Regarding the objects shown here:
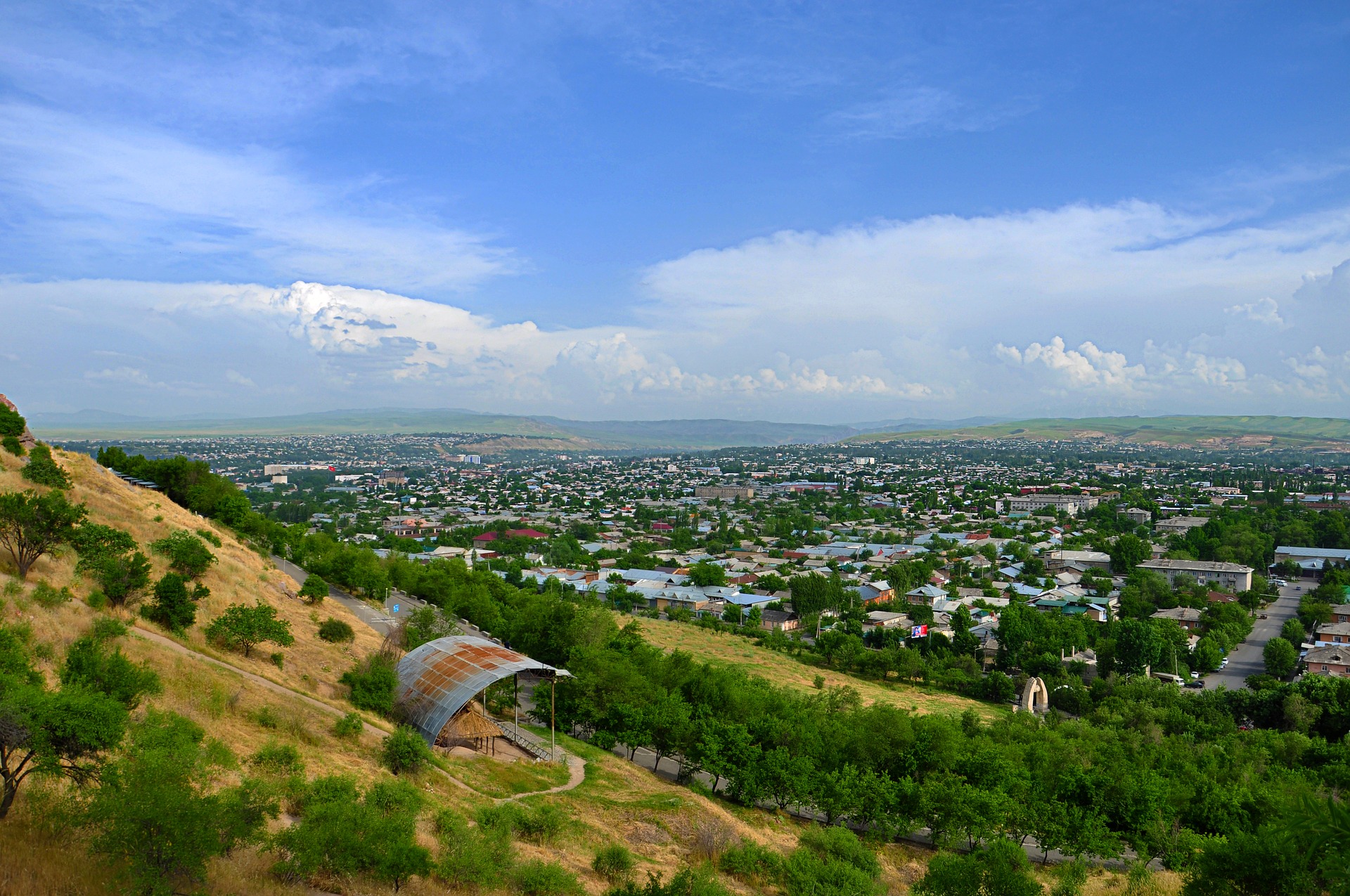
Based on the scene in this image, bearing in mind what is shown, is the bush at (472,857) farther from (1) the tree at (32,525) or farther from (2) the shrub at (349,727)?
(1) the tree at (32,525)

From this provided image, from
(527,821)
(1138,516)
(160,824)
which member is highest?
(160,824)

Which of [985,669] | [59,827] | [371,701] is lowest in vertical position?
[985,669]

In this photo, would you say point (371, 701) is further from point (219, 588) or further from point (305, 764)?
point (219, 588)

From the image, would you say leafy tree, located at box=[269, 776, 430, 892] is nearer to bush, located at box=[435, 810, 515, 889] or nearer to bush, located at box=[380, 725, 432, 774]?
bush, located at box=[435, 810, 515, 889]

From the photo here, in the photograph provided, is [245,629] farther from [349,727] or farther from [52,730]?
[52,730]

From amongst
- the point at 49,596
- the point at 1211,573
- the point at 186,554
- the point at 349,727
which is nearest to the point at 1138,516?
the point at 1211,573

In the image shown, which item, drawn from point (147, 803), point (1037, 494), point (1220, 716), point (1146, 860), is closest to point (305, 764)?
point (147, 803)
